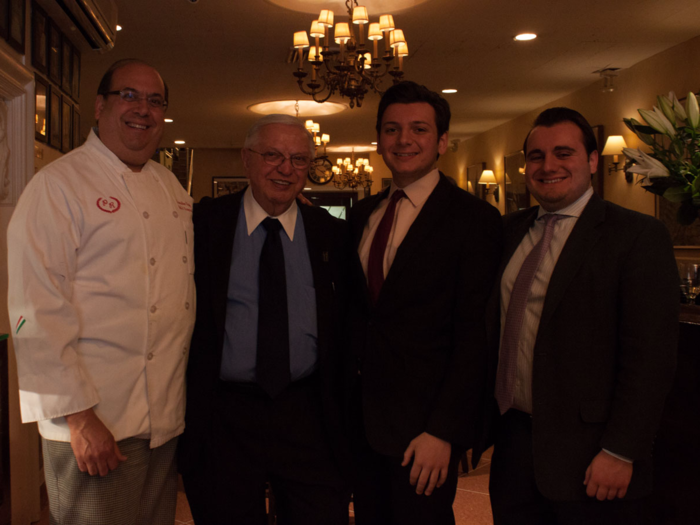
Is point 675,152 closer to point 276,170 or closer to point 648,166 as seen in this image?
point 648,166

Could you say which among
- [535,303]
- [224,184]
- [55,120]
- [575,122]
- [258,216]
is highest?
[224,184]

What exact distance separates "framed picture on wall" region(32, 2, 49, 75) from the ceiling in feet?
3.07

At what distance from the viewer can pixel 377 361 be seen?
1.80m

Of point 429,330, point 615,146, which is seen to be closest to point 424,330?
point 429,330

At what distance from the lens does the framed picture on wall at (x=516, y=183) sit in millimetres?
10211

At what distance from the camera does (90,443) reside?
157cm

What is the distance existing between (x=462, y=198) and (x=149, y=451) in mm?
1192

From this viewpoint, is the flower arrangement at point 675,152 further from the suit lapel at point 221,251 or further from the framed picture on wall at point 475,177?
the framed picture on wall at point 475,177

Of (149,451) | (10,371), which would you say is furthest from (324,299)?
(10,371)

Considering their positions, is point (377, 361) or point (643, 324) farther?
point (377, 361)

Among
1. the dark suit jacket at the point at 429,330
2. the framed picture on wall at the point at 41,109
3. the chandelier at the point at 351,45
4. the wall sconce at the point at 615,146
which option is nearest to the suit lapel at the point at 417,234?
the dark suit jacket at the point at 429,330

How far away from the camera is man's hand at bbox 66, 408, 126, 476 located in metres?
1.57

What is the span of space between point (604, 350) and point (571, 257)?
0.27 meters

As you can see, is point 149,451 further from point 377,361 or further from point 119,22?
point 119,22
